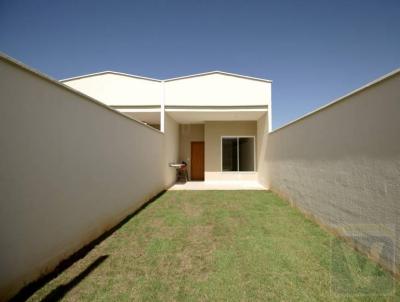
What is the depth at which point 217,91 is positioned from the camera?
803 cm

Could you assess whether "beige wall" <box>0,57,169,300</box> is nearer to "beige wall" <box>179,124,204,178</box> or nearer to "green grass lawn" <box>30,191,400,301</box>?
"green grass lawn" <box>30,191,400,301</box>

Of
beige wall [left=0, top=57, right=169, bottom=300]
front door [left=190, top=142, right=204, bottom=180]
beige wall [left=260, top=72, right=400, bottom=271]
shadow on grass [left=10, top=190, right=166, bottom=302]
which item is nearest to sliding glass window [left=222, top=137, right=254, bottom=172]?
front door [left=190, top=142, right=204, bottom=180]

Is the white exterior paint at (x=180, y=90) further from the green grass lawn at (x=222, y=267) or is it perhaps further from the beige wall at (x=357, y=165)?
the green grass lawn at (x=222, y=267)

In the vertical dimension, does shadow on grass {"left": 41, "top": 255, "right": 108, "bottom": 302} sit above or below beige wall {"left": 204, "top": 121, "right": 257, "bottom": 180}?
below

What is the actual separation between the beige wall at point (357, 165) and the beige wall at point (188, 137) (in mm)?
6782

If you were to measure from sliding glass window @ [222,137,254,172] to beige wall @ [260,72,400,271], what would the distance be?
5.16m

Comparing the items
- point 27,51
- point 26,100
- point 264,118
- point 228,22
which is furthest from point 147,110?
point 26,100

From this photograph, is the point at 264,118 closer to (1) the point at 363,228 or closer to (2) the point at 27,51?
(1) the point at 363,228

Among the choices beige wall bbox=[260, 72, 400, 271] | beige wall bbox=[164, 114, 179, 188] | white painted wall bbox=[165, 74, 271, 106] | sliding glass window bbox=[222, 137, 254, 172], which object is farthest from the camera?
sliding glass window bbox=[222, 137, 254, 172]

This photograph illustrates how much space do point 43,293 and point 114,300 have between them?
0.80 metres

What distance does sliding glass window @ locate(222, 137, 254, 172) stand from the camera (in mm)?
9906

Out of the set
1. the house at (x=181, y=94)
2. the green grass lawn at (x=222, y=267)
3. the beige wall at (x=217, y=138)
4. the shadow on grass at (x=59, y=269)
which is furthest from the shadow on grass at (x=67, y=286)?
the beige wall at (x=217, y=138)

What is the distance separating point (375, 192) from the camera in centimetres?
242

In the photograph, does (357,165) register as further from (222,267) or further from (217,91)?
(217,91)
